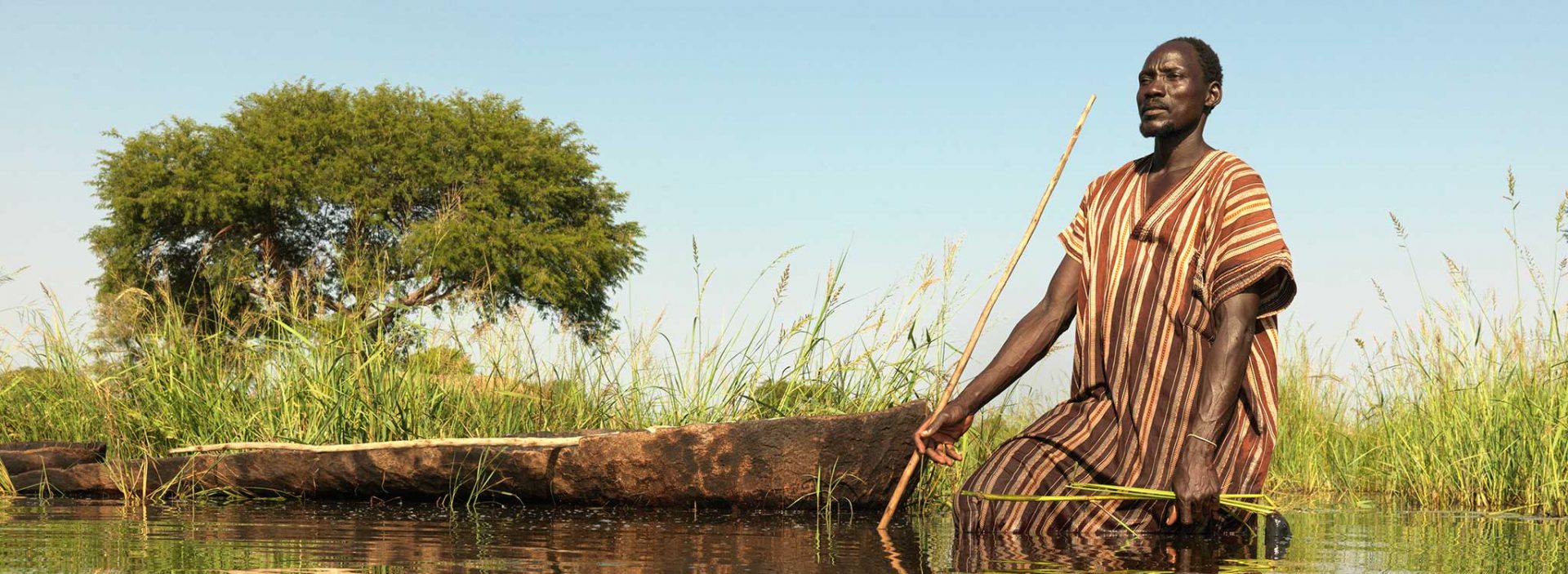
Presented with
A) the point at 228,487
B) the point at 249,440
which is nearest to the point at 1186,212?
the point at 228,487

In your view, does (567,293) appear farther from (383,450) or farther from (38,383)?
(383,450)

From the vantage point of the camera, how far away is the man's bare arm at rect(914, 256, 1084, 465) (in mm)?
3895

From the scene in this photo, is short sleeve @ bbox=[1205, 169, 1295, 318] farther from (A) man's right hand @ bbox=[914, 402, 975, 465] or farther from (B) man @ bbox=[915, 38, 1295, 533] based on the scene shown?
(A) man's right hand @ bbox=[914, 402, 975, 465]

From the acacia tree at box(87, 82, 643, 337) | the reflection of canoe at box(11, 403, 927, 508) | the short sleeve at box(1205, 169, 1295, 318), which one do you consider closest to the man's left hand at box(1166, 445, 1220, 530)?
the short sleeve at box(1205, 169, 1295, 318)

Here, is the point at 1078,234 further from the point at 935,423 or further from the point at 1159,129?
the point at 935,423

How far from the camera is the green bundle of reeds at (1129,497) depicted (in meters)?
3.68

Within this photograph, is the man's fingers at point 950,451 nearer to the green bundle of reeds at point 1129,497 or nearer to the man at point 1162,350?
the man at point 1162,350

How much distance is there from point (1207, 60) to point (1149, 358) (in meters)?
0.86

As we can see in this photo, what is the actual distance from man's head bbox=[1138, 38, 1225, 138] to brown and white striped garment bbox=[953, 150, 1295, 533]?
5.6 inches

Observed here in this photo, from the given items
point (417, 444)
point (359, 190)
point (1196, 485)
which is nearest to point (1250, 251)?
point (1196, 485)

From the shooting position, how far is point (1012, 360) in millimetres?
4023

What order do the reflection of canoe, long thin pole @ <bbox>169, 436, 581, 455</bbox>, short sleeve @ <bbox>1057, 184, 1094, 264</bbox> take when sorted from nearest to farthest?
short sleeve @ <bbox>1057, 184, 1094, 264</bbox>
the reflection of canoe
long thin pole @ <bbox>169, 436, 581, 455</bbox>

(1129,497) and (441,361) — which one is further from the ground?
(441,361)

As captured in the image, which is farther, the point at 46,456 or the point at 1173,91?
the point at 46,456
